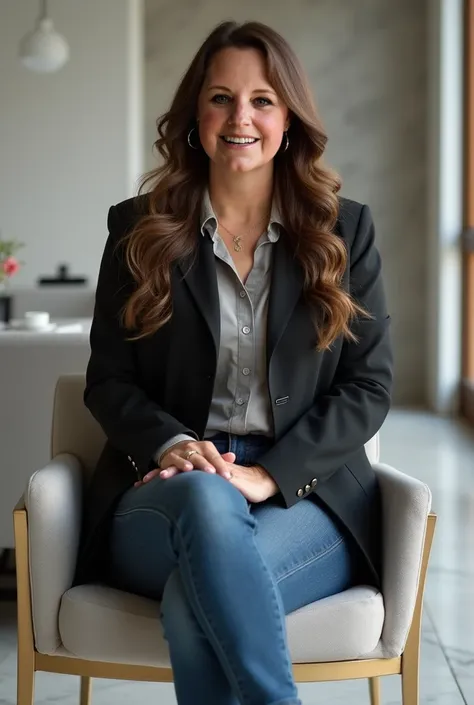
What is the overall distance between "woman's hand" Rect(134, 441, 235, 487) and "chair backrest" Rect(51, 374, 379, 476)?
1.01 feet

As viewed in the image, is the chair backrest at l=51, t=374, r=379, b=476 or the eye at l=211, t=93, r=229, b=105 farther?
the chair backrest at l=51, t=374, r=379, b=476

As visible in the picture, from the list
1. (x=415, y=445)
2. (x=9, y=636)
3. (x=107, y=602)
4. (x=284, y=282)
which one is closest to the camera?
(x=107, y=602)

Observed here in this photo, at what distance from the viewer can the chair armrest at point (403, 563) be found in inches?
66.4

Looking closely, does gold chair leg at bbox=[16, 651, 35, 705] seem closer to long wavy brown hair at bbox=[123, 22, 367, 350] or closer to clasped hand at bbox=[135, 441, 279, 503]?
clasped hand at bbox=[135, 441, 279, 503]

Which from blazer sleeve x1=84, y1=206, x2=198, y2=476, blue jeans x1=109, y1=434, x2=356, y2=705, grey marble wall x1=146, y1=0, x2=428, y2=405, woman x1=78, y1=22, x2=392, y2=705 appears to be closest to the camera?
blue jeans x1=109, y1=434, x2=356, y2=705

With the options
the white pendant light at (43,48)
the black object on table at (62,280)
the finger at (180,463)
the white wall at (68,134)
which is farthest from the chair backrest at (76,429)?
the white wall at (68,134)

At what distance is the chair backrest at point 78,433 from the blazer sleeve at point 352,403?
7.0 inches

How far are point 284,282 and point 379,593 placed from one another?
582 mm

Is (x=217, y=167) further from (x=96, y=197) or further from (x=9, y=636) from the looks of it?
(x=96, y=197)

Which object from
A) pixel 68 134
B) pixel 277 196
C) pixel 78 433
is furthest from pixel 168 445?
pixel 68 134

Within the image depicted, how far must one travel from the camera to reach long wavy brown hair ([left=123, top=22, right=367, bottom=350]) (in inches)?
73.6

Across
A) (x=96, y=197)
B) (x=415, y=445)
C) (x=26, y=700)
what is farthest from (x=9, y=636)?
(x=96, y=197)

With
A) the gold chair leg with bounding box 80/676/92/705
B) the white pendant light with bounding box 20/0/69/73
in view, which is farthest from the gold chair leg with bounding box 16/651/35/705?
the white pendant light with bounding box 20/0/69/73

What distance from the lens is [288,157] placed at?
6.62ft
